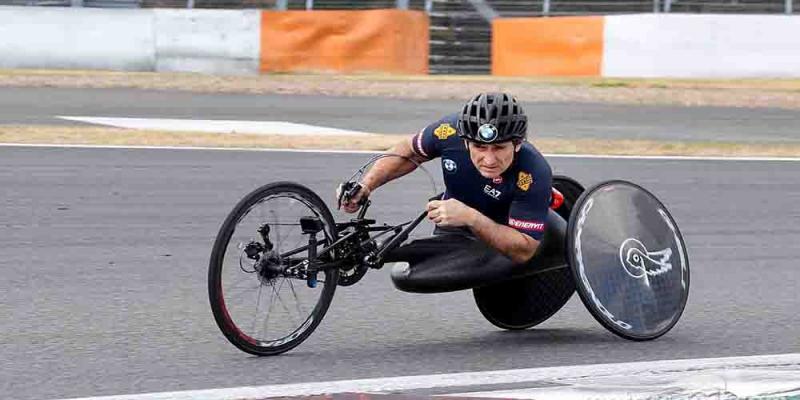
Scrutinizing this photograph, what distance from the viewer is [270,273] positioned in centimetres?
598

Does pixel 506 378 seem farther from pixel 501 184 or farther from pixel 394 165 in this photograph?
pixel 394 165

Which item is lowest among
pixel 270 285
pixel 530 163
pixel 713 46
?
pixel 713 46

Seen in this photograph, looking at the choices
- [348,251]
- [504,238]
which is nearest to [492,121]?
Result: [504,238]

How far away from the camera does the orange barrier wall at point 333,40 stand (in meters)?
23.1

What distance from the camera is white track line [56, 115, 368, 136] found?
51.4 feet

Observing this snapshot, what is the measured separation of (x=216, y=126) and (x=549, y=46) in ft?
27.4

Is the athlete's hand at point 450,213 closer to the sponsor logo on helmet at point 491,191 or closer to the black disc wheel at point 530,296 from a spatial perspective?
the sponsor logo on helmet at point 491,191

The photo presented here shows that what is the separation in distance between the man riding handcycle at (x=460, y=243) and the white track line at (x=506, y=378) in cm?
41

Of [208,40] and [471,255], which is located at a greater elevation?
[471,255]

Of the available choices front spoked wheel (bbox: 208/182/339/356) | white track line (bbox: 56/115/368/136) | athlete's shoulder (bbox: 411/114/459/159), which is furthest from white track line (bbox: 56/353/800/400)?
white track line (bbox: 56/115/368/136)

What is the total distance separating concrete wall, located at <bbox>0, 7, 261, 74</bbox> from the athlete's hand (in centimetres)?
1727

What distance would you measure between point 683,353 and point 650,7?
1782 centimetres

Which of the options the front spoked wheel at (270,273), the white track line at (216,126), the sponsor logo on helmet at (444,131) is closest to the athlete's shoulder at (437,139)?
the sponsor logo on helmet at (444,131)

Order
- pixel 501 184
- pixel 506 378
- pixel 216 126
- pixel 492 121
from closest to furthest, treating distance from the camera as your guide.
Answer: pixel 506 378, pixel 492 121, pixel 501 184, pixel 216 126
